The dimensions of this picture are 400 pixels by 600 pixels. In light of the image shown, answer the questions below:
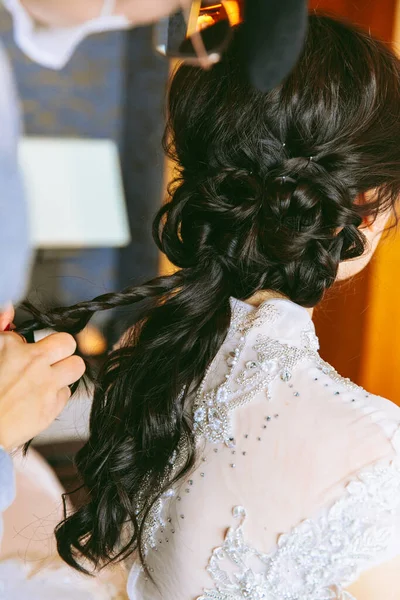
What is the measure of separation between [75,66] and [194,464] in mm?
2171

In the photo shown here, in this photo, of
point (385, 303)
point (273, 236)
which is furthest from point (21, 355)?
point (385, 303)

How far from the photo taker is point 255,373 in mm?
826

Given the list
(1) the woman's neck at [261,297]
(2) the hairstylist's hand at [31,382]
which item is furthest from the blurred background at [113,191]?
(2) the hairstylist's hand at [31,382]

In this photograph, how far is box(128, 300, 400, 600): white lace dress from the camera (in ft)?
2.46

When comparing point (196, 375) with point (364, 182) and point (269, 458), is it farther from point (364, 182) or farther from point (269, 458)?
point (364, 182)

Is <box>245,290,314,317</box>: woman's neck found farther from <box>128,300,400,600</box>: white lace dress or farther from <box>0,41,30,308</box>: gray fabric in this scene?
<box>0,41,30,308</box>: gray fabric

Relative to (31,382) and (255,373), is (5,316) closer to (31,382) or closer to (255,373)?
(31,382)

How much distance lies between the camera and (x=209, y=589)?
0.84 m

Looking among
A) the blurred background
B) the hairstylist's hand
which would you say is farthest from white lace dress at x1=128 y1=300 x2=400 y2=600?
→ the blurred background

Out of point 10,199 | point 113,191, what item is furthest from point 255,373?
point 113,191

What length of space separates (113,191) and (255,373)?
2.16 metres

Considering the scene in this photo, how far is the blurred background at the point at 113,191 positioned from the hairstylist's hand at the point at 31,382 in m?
1.35

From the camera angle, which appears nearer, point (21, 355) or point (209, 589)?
point (21, 355)

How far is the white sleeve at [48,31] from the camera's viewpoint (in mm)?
619
